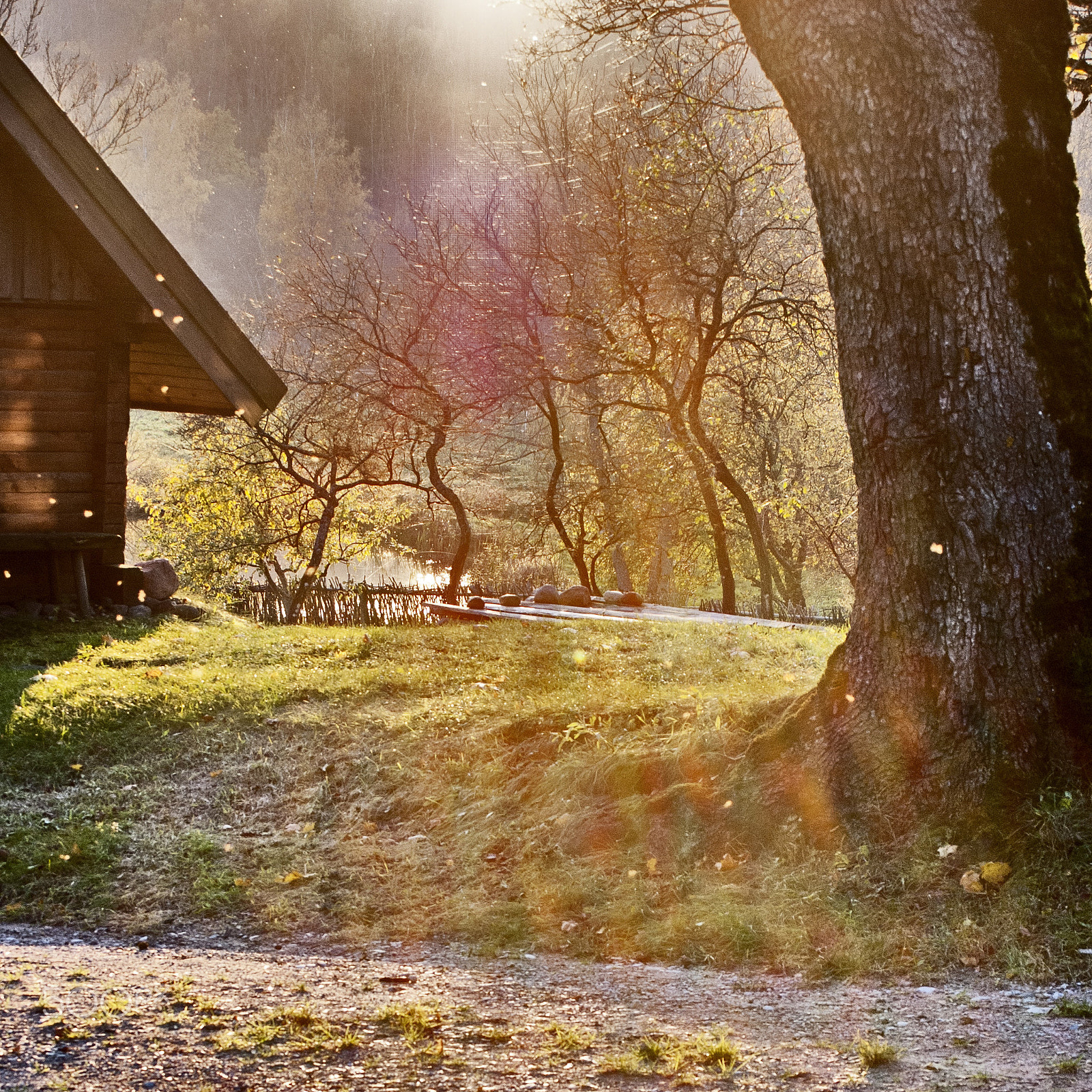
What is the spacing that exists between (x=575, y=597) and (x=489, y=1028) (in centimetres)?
1179

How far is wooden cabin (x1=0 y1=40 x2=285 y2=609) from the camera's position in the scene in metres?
9.80

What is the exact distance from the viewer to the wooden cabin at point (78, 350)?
980 cm

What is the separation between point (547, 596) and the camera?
14.8m

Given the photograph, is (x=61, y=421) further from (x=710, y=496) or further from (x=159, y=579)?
(x=710, y=496)

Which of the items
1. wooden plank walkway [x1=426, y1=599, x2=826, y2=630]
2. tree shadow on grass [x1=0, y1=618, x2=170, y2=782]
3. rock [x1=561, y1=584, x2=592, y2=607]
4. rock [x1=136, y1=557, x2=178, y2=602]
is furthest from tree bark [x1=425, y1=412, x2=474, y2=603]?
tree shadow on grass [x1=0, y1=618, x2=170, y2=782]

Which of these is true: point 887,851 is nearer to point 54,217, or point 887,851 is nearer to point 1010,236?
point 1010,236

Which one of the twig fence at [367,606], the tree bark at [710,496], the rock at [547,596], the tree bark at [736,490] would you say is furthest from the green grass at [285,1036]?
the tree bark at [710,496]

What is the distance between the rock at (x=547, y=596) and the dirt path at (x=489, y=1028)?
10976mm

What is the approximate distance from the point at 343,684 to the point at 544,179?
13.9 metres

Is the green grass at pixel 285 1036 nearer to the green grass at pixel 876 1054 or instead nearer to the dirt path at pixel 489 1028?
the dirt path at pixel 489 1028

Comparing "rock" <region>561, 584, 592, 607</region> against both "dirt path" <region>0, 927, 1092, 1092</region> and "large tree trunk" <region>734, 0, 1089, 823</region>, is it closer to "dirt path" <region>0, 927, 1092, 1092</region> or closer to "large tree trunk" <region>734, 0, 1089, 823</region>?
"large tree trunk" <region>734, 0, 1089, 823</region>

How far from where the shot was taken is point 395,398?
65.4 ft

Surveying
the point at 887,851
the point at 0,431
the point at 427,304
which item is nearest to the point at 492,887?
the point at 887,851

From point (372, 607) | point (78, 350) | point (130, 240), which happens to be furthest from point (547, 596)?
point (130, 240)
